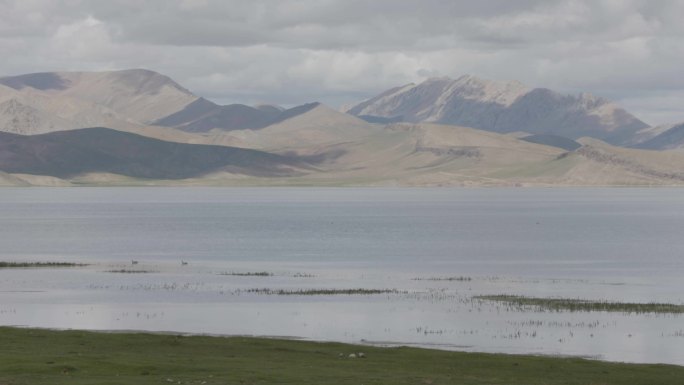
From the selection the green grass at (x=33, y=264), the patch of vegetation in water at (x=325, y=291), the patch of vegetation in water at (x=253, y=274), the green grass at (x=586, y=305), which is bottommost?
the patch of vegetation in water at (x=253, y=274)

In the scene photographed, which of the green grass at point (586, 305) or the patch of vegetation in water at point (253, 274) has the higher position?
the green grass at point (586, 305)

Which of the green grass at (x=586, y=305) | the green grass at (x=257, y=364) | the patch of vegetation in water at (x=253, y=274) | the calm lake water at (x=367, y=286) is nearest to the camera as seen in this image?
the green grass at (x=257, y=364)

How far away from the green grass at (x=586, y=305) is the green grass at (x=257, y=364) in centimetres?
2680

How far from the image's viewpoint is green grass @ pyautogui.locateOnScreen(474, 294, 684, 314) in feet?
257

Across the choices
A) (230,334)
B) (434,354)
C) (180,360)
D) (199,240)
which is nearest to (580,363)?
(434,354)

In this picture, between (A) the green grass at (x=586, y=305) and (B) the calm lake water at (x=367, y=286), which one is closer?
(B) the calm lake water at (x=367, y=286)

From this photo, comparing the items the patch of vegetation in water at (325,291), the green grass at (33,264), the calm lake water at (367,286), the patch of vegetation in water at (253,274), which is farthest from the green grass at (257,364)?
the green grass at (33,264)

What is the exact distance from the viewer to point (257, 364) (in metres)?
46.1

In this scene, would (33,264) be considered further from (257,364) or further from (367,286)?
(257,364)

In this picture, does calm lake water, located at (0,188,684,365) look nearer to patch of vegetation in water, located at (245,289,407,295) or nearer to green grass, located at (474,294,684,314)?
patch of vegetation in water, located at (245,289,407,295)

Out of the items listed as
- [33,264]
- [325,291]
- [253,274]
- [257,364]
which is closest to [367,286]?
[325,291]

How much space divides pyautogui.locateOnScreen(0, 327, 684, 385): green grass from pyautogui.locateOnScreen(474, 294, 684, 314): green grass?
87.9 ft

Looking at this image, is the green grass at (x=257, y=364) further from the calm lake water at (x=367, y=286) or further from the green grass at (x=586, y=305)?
the green grass at (x=586, y=305)

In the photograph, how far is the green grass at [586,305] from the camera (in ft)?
257
